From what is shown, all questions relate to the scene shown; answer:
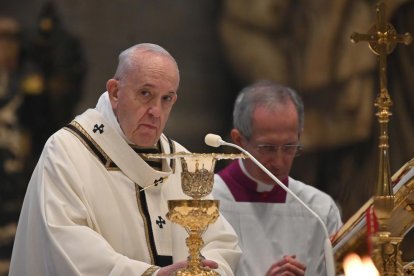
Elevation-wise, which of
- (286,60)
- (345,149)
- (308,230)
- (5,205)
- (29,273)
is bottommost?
(29,273)

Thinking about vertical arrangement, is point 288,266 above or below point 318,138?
below

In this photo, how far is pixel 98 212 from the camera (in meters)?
4.65

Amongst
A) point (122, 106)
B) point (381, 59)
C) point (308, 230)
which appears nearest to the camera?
point (381, 59)

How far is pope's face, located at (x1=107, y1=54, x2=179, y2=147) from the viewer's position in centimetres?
468

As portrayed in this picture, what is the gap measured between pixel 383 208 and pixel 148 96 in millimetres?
1468

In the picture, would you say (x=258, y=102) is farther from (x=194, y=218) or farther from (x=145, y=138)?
(x=194, y=218)

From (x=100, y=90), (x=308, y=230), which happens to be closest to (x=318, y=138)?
(x=100, y=90)

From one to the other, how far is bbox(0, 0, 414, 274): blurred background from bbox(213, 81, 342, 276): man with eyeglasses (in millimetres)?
3453

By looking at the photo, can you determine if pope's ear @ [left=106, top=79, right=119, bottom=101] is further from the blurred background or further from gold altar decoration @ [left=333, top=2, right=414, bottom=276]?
the blurred background

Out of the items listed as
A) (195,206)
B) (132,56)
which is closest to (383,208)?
(195,206)

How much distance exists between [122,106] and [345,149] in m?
5.54

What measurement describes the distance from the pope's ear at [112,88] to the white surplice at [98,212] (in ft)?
0.30

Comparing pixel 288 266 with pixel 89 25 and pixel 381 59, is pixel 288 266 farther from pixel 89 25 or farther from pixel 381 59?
pixel 89 25

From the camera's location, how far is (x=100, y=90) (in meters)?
9.82
